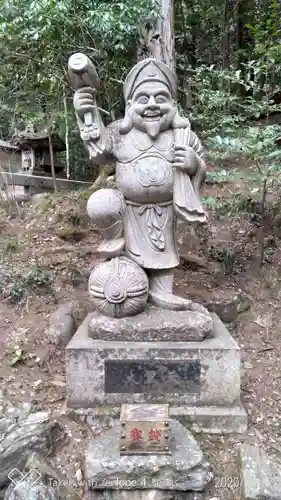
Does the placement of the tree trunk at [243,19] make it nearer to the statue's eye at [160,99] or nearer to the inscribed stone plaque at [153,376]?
the statue's eye at [160,99]

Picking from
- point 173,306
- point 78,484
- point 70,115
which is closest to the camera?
point 78,484

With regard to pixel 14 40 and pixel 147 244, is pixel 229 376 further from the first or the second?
pixel 14 40

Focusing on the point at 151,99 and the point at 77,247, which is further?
the point at 77,247

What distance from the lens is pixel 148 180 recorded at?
9.82 ft

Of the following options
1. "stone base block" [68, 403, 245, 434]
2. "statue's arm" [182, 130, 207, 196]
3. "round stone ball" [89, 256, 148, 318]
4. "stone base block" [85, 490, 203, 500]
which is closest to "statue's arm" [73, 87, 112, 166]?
"statue's arm" [182, 130, 207, 196]

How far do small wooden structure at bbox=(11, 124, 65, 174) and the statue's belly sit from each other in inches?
257

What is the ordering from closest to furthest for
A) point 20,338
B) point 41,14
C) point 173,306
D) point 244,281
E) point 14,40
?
point 173,306
point 20,338
point 41,14
point 244,281
point 14,40

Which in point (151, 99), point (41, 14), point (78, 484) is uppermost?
point (41, 14)

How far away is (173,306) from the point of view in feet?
9.86

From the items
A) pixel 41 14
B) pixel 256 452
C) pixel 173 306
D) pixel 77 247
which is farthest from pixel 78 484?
pixel 41 14

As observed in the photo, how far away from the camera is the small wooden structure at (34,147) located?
923cm

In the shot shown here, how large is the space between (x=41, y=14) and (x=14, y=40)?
39.9 inches

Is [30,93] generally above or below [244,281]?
above

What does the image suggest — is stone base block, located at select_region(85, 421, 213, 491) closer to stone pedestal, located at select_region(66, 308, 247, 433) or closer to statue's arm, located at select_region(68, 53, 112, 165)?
stone pedestal, located at select_region(66, 308, 247, 433)
